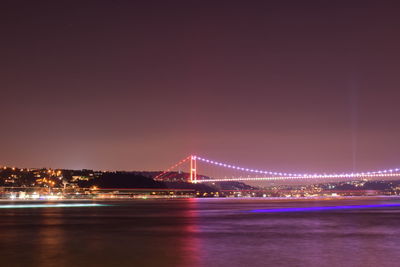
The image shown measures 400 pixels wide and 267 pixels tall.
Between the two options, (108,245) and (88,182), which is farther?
(88,182)

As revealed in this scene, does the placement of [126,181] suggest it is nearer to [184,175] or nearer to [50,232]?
[184,175]

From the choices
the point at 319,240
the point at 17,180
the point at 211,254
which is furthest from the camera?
the point at 17,180

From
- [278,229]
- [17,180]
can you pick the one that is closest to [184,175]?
[17,180]

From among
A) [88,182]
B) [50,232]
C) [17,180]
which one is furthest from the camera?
[88,182]

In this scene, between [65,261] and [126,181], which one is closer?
[65,261]

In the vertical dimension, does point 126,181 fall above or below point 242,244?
above

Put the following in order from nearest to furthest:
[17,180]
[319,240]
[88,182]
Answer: [319,240]
[17,180]
[88,182]

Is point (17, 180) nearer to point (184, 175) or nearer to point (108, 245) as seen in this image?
point (184, 175)

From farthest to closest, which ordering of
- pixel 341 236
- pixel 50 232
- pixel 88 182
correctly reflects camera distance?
pixel 88 182
pixel 50 232
pixel 341 236

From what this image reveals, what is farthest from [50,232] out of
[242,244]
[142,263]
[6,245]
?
[142,263]
